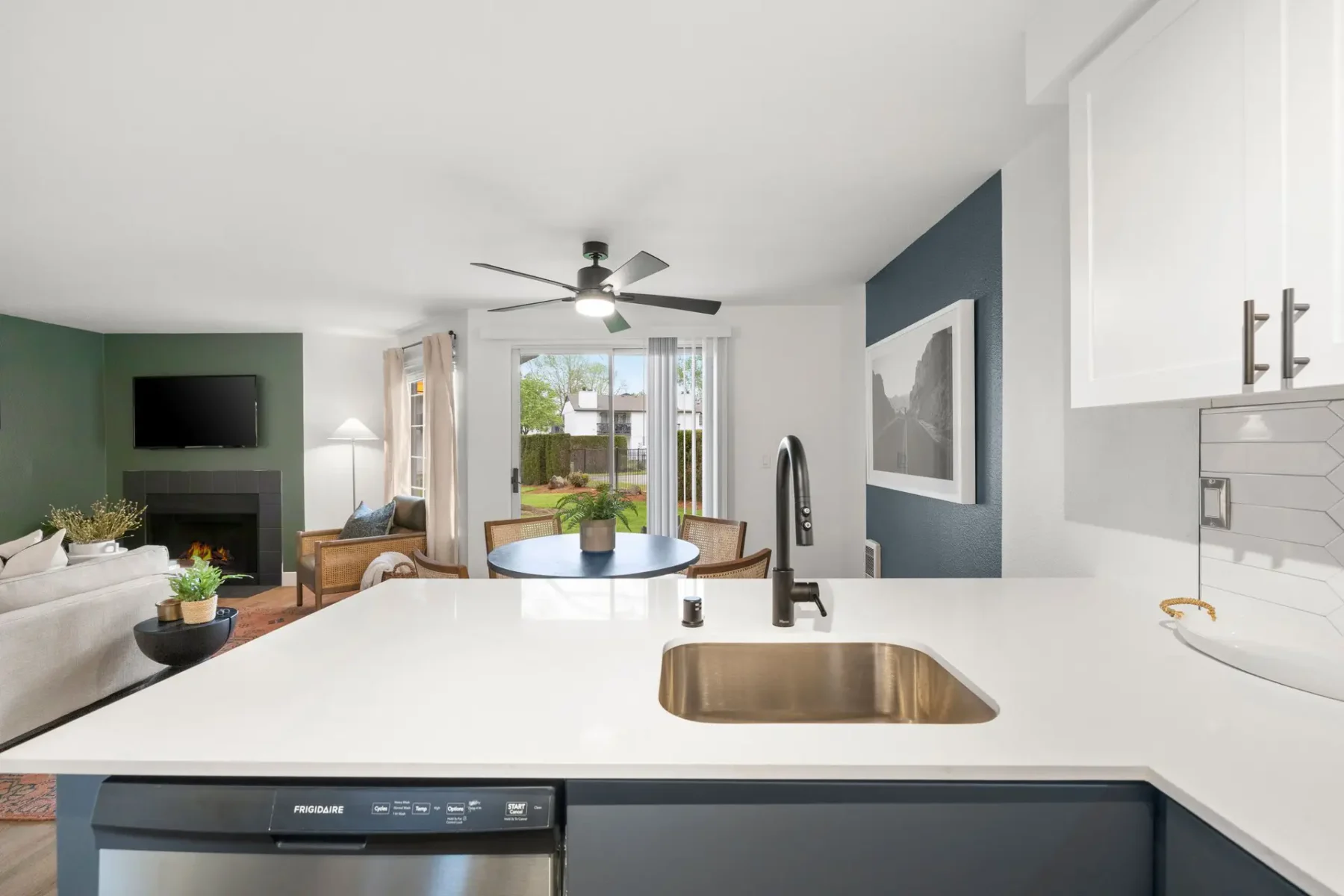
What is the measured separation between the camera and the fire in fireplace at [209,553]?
564cm

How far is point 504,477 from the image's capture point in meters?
4.89

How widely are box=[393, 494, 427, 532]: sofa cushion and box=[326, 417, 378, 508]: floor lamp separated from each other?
2.66 feet

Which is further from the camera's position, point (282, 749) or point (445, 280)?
point (445, 280)

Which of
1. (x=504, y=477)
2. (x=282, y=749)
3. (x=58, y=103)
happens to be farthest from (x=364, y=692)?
(x=504, y=477)

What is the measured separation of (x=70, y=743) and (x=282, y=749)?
29cm

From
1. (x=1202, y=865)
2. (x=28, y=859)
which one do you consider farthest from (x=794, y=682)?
(x=28, y=859)

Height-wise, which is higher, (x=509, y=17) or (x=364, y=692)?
(x=509, y=17)

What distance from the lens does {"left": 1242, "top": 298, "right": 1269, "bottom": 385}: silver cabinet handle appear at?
91 cm

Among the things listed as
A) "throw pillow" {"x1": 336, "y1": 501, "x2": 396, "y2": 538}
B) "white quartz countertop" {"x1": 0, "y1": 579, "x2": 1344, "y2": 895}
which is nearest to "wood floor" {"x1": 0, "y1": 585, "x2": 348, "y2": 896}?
"white quartz countertop" {"x1": 0, "y1": 579, "x2": 1344, "y2": 895}

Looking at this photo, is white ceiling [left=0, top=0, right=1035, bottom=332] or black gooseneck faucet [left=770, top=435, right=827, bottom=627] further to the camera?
white ceiling [left=0, top=0, right=1035, bottom=332]

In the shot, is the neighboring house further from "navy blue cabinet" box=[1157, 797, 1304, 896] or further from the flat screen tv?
"navy blue cabinet" box=[1157, 797, 1304, 896]

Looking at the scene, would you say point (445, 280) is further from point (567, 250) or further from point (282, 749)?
point (282, 749)

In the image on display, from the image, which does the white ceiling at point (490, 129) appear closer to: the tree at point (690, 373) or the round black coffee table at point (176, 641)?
the tree at point (690, 373)

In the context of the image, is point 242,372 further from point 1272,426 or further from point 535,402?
point 1272,426
